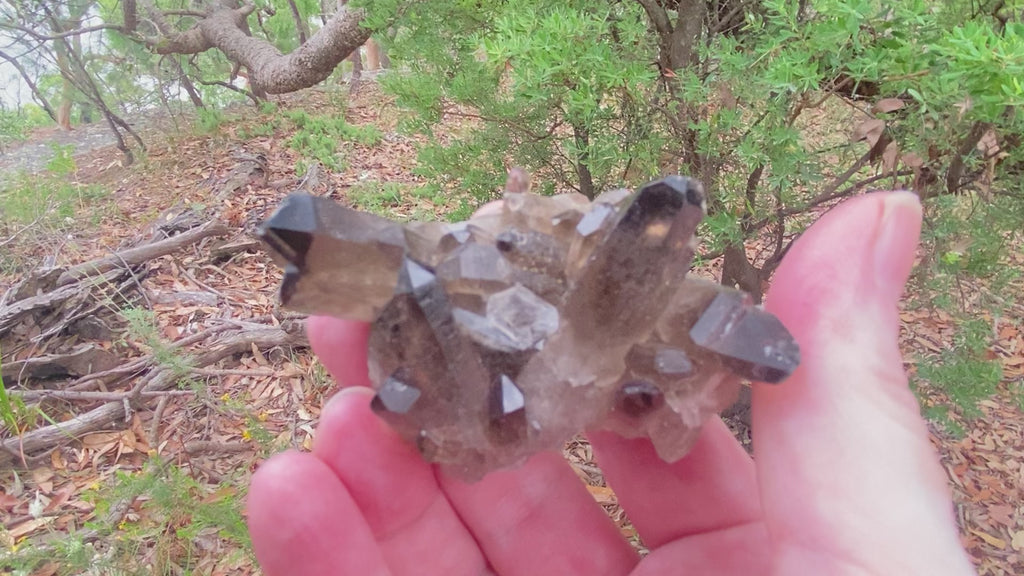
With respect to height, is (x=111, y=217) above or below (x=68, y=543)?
above

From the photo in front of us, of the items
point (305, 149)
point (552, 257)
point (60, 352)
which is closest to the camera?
point (552, 257)

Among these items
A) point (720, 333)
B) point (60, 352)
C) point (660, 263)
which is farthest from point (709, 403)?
point (60, 352)

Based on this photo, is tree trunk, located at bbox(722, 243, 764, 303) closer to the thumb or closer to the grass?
the thumb

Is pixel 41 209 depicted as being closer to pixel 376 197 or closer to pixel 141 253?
pixel 141 253

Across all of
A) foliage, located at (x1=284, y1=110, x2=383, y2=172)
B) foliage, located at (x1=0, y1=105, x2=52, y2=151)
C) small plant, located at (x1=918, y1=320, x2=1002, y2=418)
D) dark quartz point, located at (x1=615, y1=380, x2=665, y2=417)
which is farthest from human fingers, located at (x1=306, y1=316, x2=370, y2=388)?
foliage, located at (x1=0, y1=105, x2=52, y2=151)

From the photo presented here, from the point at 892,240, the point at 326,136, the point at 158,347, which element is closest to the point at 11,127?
the point at 326,136

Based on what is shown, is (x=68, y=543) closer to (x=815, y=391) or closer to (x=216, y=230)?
(x=216, y=230)

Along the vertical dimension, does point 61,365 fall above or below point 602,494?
above
